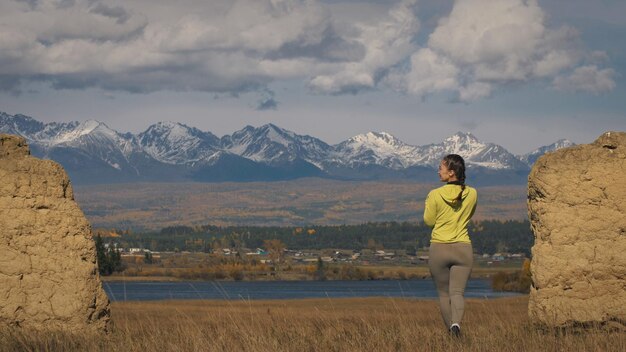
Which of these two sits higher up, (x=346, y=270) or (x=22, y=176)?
(x=22, y=176)

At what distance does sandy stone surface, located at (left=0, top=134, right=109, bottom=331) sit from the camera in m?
15.5

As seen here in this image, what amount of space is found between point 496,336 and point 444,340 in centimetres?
105

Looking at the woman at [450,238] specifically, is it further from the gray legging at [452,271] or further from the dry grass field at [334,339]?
the dry grass field at [334,339]

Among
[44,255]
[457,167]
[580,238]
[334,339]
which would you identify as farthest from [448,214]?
[44,255]

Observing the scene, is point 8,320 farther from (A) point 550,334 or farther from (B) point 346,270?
(B) point 346,270

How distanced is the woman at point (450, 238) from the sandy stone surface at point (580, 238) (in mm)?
2184

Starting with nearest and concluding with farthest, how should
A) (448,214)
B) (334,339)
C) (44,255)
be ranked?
(334,339) < (448,214) < (44,255)

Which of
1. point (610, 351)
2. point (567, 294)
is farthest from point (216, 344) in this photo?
point (567, 294)

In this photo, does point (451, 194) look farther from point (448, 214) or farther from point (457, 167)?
point (457, 167)

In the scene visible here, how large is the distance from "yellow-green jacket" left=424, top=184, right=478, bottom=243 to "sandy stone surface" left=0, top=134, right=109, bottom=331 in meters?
5.08

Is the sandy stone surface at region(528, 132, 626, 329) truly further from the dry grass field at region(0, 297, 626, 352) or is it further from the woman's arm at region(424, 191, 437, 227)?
the woman's arm at region(424, 191, 437, 227)

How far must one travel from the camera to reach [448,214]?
1432 cm

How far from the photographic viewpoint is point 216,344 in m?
12.9

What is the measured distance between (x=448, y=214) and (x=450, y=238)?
1.08 feet
